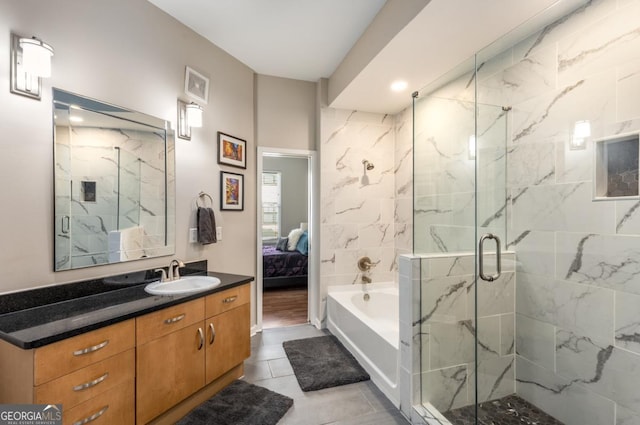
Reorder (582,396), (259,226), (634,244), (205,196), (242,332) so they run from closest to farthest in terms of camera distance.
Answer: (634,244) < (582,396) < (242,332) < (205,196) < (259,226)

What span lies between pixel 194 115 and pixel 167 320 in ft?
5.39

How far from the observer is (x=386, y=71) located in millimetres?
2559

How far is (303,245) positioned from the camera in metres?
5.53

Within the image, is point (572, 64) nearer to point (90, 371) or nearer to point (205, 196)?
point (205, 196)

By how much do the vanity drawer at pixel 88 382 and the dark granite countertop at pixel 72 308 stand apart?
7.6 inches

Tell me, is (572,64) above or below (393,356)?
above

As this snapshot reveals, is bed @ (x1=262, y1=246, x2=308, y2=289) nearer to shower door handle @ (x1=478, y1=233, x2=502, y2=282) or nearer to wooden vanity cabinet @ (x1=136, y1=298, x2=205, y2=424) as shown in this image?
wooden vanity cabinet @ (x1=136, y1=298, x2=205, y2=424)

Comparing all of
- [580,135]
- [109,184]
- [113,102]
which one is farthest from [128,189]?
[580,135]

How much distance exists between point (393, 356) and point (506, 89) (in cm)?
216

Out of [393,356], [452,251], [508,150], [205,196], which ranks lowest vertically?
[393,356]

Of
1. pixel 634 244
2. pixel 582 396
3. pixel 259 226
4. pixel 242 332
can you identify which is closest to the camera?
pixel 634 244

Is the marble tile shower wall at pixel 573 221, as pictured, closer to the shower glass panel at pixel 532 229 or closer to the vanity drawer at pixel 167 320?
the shower glass panel at pixel 532 229

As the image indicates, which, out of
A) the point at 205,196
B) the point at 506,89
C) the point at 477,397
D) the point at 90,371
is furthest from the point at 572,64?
the point at 90,371

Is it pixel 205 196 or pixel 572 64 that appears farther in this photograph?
pixel 205 196
